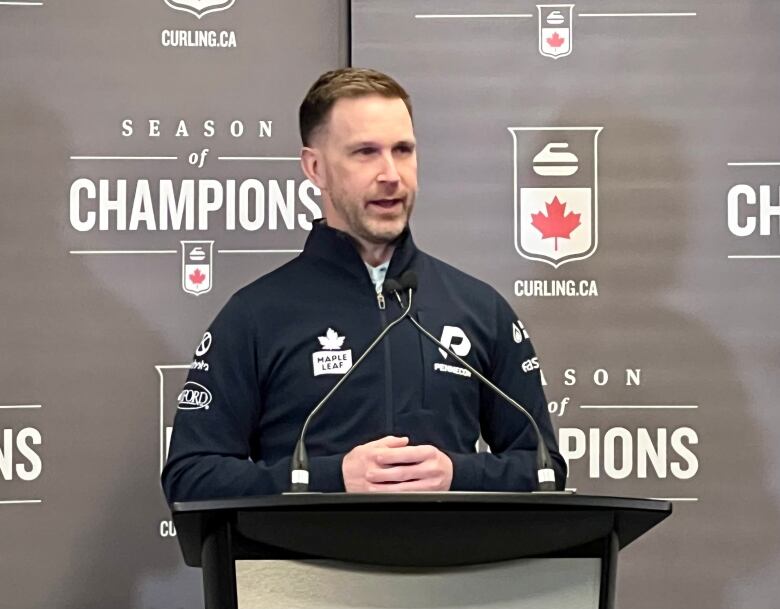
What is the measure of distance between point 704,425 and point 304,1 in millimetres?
1391

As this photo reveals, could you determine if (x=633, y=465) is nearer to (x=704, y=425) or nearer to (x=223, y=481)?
(x=704, y=425)

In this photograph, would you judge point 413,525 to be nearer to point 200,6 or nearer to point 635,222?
point 635,222

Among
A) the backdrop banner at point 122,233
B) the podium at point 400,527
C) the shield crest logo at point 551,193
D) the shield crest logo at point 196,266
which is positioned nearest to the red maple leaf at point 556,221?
the shield crest logo at point 551,193

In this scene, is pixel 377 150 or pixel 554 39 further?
pixel 554 39

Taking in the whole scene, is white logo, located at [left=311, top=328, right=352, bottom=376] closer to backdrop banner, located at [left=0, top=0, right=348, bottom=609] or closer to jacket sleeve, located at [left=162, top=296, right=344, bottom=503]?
jacket sleeve, located at [left=162, top=296, right=344, bottom=503]

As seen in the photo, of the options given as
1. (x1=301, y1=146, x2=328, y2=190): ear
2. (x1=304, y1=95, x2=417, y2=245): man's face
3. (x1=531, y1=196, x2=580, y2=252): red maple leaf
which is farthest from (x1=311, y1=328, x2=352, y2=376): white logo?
(x1=531, y1=196, x2=580, y2=252): red maple leaf

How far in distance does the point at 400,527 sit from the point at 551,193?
158 cm

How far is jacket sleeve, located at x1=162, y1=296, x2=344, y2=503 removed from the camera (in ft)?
6.72

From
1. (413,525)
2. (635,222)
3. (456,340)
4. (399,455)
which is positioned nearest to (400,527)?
(413,525)

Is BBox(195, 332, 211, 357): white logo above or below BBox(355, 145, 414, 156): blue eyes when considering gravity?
below

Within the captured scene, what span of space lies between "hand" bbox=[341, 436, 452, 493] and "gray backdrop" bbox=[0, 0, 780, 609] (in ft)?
3.39

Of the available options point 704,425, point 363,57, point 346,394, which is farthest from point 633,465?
point 363,57

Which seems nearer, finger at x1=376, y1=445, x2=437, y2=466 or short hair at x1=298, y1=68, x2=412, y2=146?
finger at x1=376, y1=445, x2=437, y2=466

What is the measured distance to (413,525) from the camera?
1.56m
